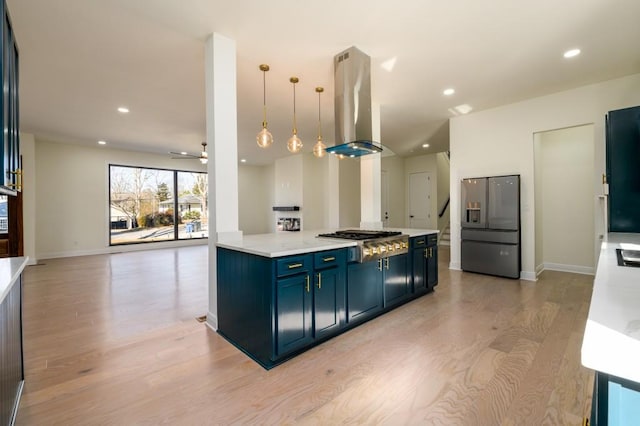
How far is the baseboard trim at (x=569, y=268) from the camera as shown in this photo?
16.6 ft

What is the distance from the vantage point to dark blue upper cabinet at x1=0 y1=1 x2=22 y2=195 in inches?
71.6

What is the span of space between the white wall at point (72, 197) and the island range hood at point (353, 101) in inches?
292

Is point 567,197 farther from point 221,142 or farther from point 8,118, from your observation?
point 8,118

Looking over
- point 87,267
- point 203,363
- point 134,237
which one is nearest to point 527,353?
point 203,363

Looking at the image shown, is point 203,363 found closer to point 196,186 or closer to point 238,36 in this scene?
point 238,36

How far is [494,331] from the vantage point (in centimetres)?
283

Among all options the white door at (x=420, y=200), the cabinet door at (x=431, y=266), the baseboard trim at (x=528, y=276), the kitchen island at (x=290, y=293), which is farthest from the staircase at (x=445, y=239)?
the kitchen island at (x=290, y=293)

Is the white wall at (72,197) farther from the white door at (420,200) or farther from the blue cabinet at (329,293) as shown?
the white door at (420,200)

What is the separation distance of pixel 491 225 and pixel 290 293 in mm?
4176

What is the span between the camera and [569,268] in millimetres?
5277

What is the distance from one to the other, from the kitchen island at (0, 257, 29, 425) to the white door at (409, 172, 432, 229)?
928 cm

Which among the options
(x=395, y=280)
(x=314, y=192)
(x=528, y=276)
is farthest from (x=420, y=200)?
(x=395, y=280)

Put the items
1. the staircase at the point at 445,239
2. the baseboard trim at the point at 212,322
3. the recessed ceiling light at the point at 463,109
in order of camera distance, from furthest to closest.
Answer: the staircase at the point at 445,239 → the recessed ceiling light at the point at 463,109 → the baseboard trim at the point at 212,322

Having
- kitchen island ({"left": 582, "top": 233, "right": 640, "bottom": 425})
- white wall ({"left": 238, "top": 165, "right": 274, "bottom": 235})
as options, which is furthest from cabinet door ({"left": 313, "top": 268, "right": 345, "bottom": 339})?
white wall ({"left": 238, "top": 165, "right": 274, "bottom": 235})
